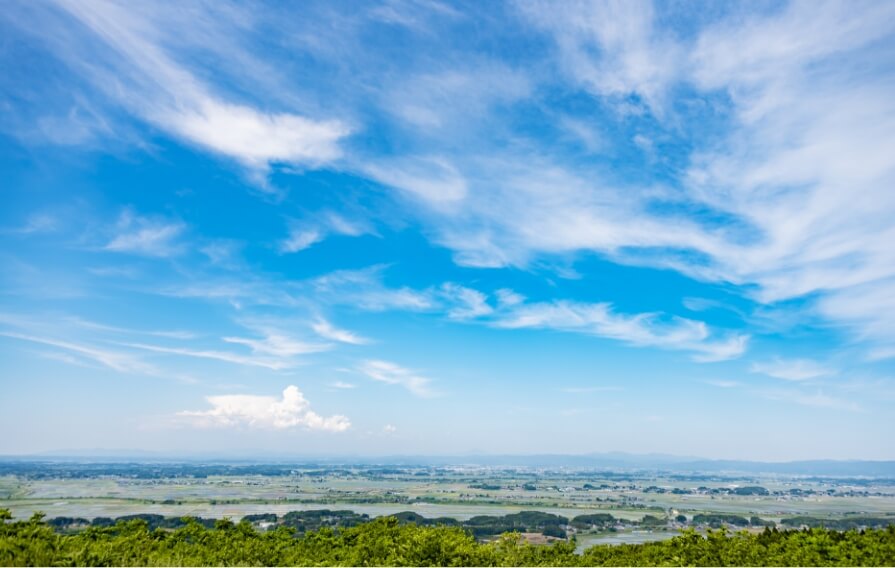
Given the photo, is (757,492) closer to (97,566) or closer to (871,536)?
(871,536)

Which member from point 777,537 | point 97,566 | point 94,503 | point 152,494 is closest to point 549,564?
point 777,537

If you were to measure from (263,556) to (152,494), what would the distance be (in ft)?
276

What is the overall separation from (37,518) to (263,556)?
3.93 metres

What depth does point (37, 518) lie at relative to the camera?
941 cm

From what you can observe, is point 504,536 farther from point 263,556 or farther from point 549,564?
point 263,556

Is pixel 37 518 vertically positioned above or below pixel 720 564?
above

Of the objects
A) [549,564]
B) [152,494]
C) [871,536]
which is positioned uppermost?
[871,536]

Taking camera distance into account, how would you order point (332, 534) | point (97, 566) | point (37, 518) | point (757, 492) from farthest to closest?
point (757, 492) < point (332, 534) < point (37, 518) < point (97, 566)

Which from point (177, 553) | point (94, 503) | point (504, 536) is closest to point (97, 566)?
point (177, 553)

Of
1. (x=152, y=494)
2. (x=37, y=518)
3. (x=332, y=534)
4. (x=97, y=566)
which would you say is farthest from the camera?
(x=152, y=494)

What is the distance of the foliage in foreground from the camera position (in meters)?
8.71

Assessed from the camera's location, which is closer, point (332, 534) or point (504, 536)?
point (504, 536)

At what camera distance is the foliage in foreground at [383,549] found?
8.71 meters

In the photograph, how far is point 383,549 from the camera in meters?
10.8
